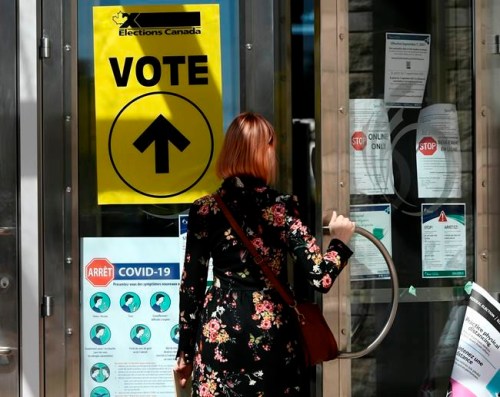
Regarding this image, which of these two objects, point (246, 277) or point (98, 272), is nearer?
point (246, 277)

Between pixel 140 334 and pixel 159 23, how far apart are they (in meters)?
1.38

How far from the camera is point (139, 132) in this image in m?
3.74

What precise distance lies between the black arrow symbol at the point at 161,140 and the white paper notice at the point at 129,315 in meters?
0.34

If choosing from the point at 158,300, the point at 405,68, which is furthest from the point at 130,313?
the point at 405,68

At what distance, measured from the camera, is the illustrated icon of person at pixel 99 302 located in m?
3.77

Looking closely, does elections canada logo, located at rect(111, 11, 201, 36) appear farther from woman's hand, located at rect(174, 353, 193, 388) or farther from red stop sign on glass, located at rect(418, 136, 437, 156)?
woman's hand, located at rect(174, 353, 193, 388)

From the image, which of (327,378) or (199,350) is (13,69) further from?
(327,378)

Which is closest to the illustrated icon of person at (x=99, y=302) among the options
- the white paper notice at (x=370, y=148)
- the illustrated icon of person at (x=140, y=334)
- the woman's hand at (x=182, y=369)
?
the illustrated icon of person at (x=140, y=334)

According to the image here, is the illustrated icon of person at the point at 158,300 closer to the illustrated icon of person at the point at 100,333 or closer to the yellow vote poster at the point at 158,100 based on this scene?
the illustrated icon of person at the point at 100,333

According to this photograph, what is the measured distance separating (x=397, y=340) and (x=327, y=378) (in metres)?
0.37

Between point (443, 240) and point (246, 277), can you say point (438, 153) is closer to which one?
point (443, 240)

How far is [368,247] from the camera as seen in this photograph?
3730 millimetres

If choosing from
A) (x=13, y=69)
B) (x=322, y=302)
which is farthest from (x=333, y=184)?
(x=13, y=69)

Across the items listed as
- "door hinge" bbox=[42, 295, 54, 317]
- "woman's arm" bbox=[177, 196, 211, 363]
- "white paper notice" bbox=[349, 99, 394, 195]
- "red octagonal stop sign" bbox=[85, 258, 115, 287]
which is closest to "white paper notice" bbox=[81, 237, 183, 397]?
"red octagonal stop sign" bbox=[85, 258, 115, 287]
